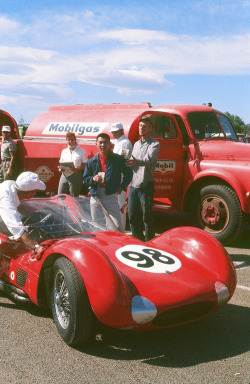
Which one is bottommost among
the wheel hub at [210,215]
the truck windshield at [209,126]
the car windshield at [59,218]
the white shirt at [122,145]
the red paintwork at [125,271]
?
the wheel hub at [210,215]

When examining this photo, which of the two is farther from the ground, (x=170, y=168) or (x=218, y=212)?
(x=170, y=168)

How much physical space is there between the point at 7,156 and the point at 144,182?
4624 millimetres

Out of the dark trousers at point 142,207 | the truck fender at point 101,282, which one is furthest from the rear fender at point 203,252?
the dark trousers at point 142,207

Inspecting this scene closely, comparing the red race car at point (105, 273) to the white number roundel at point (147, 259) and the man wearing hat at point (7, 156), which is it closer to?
the white number roundel at point (147, 259)

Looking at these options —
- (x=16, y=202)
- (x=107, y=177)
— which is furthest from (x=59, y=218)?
(x=107, y=177)

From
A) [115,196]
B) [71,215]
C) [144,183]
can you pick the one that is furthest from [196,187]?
[71,215]

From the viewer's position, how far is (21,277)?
13.8 feet

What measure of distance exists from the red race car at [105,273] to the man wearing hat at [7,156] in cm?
520

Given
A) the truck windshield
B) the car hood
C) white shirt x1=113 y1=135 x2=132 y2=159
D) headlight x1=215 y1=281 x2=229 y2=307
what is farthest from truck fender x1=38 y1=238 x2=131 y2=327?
the truck windshield

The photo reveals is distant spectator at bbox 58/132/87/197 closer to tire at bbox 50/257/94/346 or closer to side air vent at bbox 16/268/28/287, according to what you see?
side air vent at bbox 16/268/28/287

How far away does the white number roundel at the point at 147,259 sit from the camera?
3.77 meters

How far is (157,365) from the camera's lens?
3.28 meters

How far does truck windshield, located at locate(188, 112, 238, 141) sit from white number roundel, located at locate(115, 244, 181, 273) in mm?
4364

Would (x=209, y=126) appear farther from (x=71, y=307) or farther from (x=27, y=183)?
(x=71, y=307)
